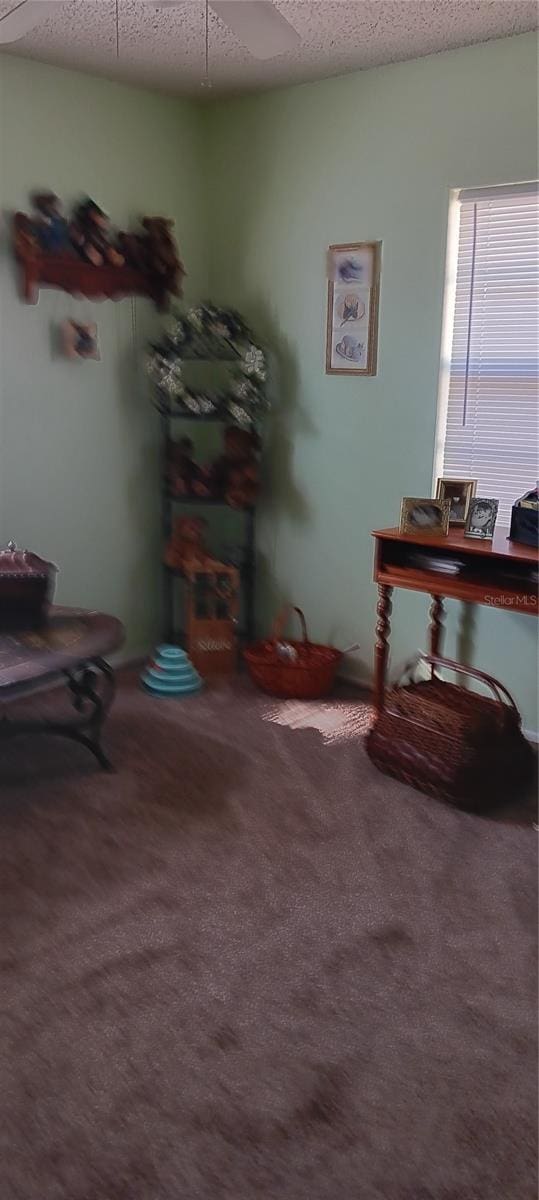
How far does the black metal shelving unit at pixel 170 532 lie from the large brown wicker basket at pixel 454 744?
3.77ft

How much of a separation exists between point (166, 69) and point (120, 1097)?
10.8 ft

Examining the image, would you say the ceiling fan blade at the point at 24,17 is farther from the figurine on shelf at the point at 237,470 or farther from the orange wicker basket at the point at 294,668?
the orange wicker basket at the point at 294,668

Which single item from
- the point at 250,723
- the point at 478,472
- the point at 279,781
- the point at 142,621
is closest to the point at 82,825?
the point at 279,781

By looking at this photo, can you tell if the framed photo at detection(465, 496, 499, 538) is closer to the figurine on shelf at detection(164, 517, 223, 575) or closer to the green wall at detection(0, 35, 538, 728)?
the green wall at detection(0, 35, 538, 728)

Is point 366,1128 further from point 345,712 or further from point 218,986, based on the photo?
point 345,712

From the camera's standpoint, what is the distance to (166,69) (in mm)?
3412

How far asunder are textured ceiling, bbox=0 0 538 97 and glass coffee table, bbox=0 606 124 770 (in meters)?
1.83

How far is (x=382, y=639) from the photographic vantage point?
3.32m

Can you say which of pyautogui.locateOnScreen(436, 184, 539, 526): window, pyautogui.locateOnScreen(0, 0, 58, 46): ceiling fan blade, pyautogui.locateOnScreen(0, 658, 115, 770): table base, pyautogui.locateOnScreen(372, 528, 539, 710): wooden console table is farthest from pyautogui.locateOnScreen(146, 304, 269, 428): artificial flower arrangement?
pyautogui.locateOnScreen(0, 0, 58, 46): ceiling fan blade

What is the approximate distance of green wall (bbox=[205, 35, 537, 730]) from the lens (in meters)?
3.16

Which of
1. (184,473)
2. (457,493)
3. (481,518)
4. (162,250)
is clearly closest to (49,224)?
(162,250)

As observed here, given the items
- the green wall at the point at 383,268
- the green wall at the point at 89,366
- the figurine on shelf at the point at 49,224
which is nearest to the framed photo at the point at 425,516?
the green wall at the point at 383,268

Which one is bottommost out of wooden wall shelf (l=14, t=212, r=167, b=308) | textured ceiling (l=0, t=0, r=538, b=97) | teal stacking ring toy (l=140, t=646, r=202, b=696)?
teal stacking ring toy (l=140, t=646, r=202, b=696)

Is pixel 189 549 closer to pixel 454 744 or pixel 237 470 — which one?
pixel 237 470
